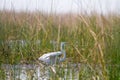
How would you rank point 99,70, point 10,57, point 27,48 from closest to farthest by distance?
1. point 99,70
2. point 10,57
3. point 27,48

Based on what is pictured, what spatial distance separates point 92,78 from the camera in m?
3.30

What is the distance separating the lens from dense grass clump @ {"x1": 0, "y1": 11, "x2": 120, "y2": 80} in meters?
3.25

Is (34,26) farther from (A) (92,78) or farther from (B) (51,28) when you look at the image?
(A) (92,78)

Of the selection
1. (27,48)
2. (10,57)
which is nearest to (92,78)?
(10,57)

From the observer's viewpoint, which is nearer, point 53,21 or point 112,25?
point 112,25

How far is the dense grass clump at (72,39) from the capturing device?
325 cm

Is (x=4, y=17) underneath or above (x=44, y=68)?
above

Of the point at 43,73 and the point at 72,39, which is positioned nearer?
the point at 43,73

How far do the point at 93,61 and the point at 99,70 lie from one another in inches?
4.7

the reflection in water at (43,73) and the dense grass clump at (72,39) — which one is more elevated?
the dense grass clump at (72,39)

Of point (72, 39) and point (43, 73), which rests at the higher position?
point (72, 39)

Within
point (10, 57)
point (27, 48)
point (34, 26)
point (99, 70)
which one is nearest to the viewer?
point (99, 70)

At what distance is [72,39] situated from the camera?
16.9 feet

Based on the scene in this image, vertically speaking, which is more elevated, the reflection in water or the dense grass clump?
the dense grass clump
